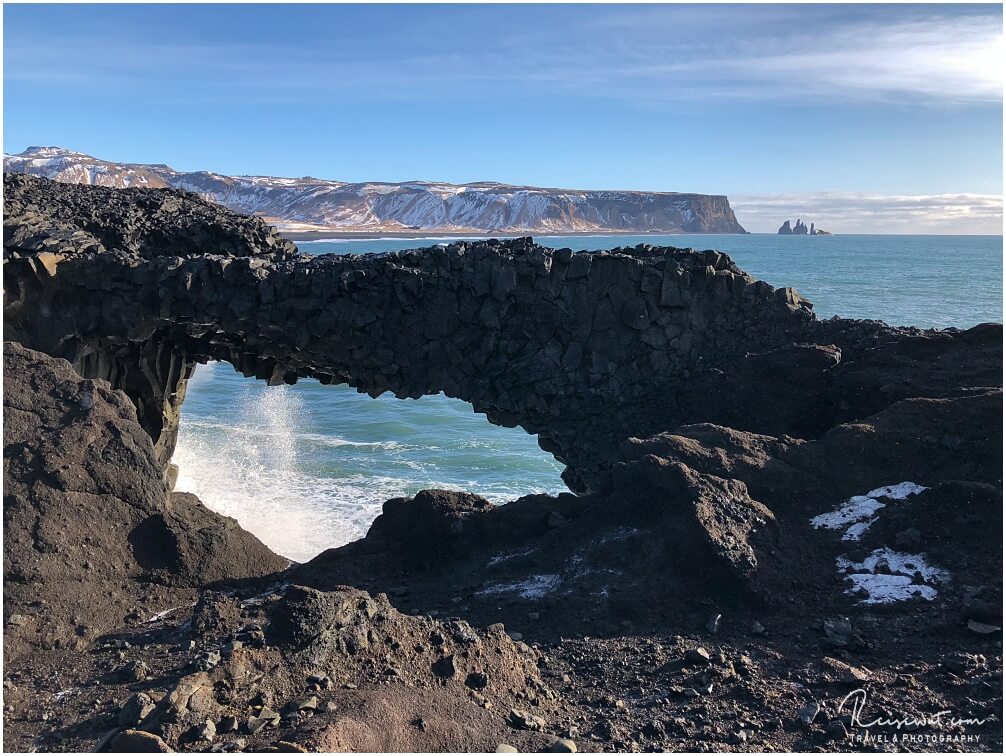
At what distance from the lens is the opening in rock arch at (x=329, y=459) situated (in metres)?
20.9

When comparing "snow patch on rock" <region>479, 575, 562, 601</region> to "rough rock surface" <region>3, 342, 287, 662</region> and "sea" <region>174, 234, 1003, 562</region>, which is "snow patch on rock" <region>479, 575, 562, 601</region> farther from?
"sea" <region>174, 234, 1003, 562</region>

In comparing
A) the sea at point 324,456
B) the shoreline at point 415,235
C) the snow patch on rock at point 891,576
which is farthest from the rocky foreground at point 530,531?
the shoreline at point 415,235

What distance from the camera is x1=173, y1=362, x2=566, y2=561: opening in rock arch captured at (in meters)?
20.9

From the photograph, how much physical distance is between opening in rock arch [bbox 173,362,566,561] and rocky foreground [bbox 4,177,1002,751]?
5.70m

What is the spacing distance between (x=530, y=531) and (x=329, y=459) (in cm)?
1727

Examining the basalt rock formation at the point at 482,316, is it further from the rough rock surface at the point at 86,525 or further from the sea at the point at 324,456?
the sea at the point at 324,456

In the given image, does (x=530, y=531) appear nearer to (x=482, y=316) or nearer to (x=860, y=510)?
(x=860, y=510)

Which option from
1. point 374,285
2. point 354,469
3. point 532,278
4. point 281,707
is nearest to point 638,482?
point 281,707

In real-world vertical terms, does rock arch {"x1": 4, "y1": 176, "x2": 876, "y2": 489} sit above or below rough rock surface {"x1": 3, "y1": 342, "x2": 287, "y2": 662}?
above

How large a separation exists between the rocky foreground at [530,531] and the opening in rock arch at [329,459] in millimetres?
5704

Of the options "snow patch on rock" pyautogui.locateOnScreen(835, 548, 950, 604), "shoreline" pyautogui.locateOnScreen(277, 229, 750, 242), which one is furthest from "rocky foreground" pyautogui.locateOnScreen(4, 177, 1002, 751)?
"shoreline" pyautogui.locateOnScreen(277, 229, 750, 242)

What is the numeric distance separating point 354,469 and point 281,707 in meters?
19.2

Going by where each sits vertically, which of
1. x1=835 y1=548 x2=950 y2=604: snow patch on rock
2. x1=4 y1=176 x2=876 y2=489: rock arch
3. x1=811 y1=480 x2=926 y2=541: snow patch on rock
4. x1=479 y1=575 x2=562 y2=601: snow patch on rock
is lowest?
x1=479 y1=575 x2=562 y2=601: snow patch on rock

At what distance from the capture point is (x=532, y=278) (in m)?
13.9
